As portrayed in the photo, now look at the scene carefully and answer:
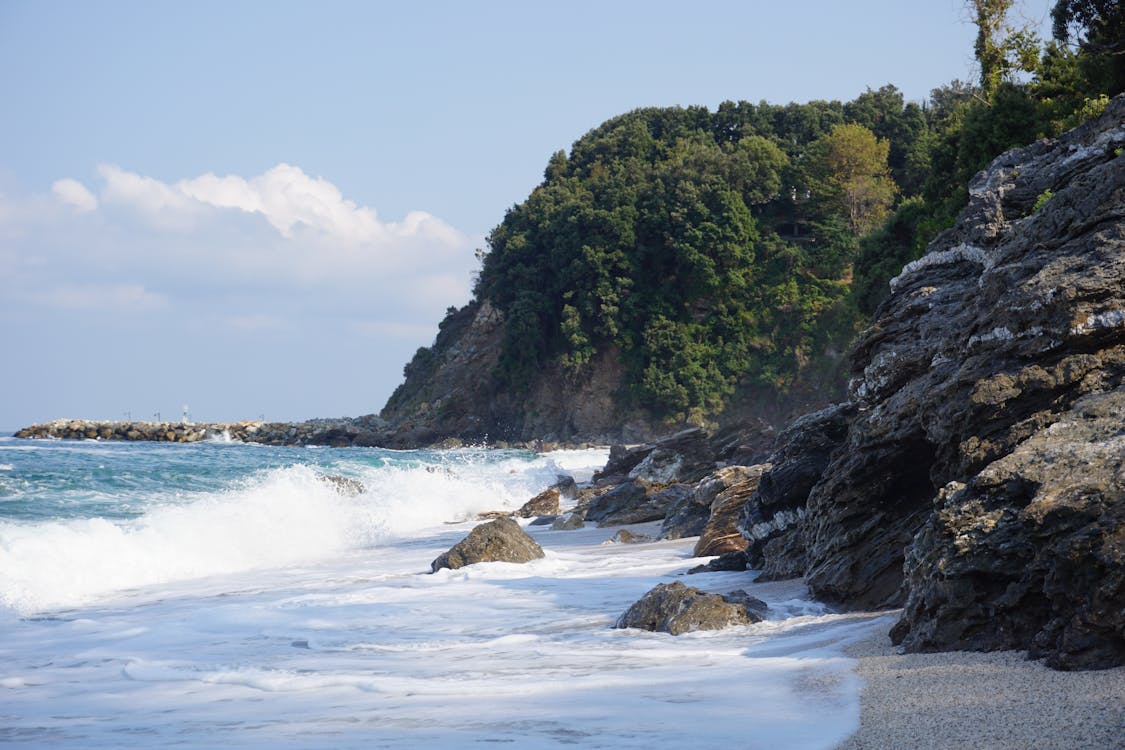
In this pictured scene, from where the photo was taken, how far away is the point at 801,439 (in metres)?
9.93

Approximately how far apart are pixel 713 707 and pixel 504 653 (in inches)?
89.1

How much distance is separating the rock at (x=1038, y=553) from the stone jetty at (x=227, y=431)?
190ft

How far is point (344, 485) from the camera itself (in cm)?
2066

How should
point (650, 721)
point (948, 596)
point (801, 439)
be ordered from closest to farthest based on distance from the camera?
point (650, 721) → point (948, 596) → point (801, 439)

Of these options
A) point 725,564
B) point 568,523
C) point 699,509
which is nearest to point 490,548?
point 725,564

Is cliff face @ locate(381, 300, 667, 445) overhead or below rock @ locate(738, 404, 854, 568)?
overhead

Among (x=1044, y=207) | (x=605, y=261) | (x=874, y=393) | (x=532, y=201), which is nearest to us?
(x=1044, y=207)

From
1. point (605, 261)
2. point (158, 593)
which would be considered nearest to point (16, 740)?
point (158, 593)

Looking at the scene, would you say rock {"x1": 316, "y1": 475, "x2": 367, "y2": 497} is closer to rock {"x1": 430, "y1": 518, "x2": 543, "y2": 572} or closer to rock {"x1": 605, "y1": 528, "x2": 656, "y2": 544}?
rock {"x1": 605, "y1": 528, "x2": 656, "y2": 544}

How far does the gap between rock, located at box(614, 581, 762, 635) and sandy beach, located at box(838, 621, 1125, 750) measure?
2.01 meters

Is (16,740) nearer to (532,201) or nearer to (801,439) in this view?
(801,439)

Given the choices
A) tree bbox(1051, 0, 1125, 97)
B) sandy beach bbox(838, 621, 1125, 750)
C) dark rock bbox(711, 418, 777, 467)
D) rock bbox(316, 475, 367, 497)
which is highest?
tree bbox(1051, 0, 1125, 97)

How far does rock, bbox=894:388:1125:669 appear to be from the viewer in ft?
15.3

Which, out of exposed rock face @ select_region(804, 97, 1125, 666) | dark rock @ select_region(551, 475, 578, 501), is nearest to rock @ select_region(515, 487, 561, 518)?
dark rock @ select_region(551, 475, 578, 501)
